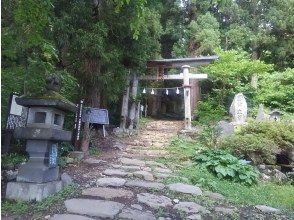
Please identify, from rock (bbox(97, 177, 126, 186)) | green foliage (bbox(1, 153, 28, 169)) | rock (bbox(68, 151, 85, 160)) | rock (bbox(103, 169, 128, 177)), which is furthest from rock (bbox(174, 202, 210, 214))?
rock (bbox(68, 151, 85, 160))

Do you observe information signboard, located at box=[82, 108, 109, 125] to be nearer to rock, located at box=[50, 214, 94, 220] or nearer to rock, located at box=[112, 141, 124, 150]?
rock, located at box=[112, 141, 124, 150]

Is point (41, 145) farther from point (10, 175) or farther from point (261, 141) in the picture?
point (261, 141)

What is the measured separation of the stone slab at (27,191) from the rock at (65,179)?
2.35 ft

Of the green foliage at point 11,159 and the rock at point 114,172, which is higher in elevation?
the green foliage at point 11,159

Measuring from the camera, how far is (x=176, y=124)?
16375mm

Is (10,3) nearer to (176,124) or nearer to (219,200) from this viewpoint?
(219,200)

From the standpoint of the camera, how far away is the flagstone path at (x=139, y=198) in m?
4.47

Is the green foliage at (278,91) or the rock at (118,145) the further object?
the green foliage at (278,91)

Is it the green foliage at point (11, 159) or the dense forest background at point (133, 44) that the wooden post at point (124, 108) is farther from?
the green foliage at point (11, 159)

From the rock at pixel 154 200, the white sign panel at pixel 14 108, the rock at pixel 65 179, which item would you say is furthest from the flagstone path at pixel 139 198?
the white sign panel at pixel 14 108

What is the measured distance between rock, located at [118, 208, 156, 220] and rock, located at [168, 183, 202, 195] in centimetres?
143

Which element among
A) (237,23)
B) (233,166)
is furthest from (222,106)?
(233,166)

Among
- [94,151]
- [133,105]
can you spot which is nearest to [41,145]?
[94,151]

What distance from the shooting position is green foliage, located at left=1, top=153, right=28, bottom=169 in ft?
18.2
